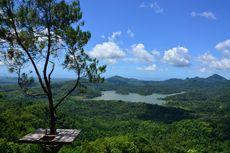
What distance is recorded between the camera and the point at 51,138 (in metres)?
12.2

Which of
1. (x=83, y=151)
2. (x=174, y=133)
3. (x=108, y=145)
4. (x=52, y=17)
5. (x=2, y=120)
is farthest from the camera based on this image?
(x=174, y=133)

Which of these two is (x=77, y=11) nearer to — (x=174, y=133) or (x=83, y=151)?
(x=83, y=151)

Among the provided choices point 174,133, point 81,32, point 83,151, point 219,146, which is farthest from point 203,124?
point 81,32

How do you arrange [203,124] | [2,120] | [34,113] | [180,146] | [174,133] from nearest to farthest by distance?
[2,120], [34,113], [180,146], [174,133], [203,124]

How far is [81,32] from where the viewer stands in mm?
13773

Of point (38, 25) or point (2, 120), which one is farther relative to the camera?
point (2, 120)

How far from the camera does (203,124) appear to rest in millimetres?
151875

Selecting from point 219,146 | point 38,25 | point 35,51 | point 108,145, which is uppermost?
point 38,25

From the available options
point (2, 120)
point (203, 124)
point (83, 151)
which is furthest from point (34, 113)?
point (203, 124)

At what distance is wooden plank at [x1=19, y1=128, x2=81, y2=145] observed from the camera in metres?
11.6

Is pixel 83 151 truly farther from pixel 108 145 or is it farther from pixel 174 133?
pixel 174 133

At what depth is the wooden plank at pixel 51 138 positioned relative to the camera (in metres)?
11.6

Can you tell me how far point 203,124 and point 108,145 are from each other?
10419 centimetres

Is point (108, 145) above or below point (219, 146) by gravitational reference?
above
